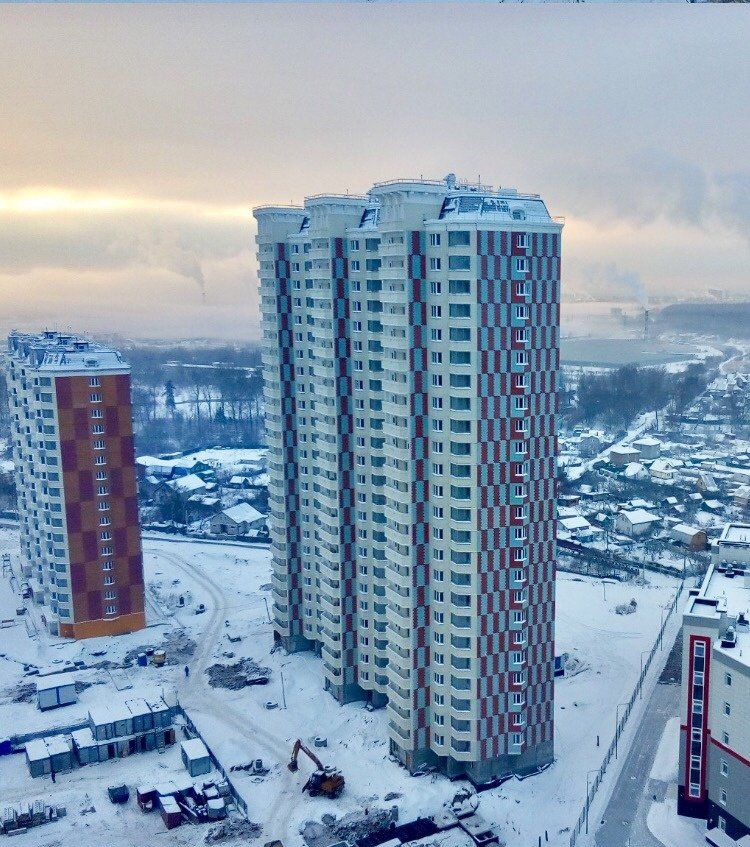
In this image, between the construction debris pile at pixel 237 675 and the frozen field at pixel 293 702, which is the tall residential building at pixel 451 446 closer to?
the frozen field at pixel 293 702

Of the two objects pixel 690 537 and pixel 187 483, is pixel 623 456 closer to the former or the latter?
pixel 690 537

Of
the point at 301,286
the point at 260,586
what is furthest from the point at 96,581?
the point at 301,286

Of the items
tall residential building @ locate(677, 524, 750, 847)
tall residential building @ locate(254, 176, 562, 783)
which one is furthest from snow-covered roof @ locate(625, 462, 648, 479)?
tall residential building @ locate(254, 176, 562, 783)

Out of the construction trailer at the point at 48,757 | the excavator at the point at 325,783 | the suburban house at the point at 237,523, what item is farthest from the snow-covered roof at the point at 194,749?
the suburban house at the point at 237,523

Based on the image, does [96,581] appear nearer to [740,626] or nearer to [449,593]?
[449,593]

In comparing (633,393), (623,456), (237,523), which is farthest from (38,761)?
(633,393)

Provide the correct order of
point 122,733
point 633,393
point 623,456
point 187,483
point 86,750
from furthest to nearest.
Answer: point 633,393
point 623,456
point 187,483
point 122,733
point 86,750
